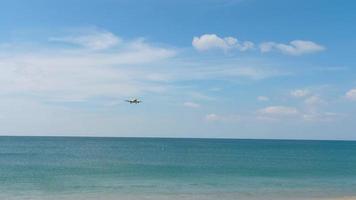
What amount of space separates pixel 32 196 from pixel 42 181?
12504 millimetres

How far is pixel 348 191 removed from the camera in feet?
147

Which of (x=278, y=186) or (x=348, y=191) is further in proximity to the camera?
(x=278, y=186)

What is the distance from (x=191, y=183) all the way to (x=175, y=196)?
426 inches

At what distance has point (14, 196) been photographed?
1548 inches

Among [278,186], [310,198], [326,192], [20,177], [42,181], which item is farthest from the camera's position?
[20,177]

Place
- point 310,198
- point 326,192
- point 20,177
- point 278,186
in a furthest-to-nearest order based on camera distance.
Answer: point 20,177 → point 278,186 → point 326,192 → point 310,198

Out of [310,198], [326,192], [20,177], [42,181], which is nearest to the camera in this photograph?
[310,198]

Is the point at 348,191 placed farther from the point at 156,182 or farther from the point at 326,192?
the point at 156,182

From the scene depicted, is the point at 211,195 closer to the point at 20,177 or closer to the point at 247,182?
the point at 247,182

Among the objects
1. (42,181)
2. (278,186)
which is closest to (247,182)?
(278,186)

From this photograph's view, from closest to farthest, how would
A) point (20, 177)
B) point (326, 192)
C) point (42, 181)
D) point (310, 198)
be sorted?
point (310, 198), point (326, 192), point (42, 181), point (20, 177)

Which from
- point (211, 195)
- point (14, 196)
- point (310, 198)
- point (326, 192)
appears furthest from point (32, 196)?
point (326, 192)

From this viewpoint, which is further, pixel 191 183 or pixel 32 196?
pixel 191 183

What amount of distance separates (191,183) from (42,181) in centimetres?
1563
